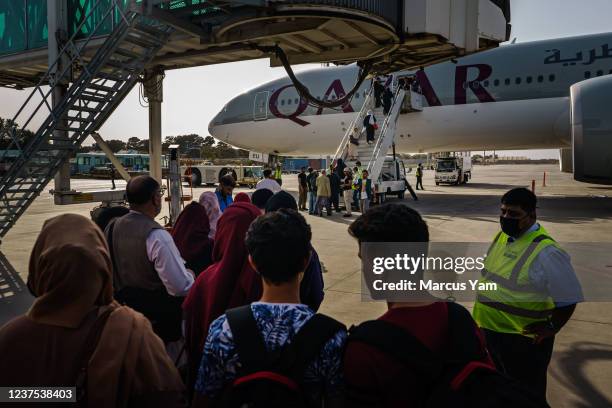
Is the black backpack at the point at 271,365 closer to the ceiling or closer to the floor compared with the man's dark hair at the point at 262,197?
closer to the floor

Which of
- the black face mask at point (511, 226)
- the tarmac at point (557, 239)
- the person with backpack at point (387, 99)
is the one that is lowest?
the tarmac at point (557, 239)

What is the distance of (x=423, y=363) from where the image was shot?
5.12 feet

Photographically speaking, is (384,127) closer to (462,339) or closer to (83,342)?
(462,339)

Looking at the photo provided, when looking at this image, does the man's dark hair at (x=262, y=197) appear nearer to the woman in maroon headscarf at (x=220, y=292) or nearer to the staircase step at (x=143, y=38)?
the woman in maroon headscarf at (x=220, y=292)

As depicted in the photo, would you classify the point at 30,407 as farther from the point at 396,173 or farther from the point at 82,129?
the point at 396,173

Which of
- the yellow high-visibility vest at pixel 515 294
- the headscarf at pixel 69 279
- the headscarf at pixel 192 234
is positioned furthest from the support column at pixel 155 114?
the headscarf at pixel 69 279

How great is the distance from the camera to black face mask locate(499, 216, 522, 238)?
3250mm

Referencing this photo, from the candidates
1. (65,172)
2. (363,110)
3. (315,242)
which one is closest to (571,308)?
(315,242)

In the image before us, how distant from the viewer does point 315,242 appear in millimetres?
10703

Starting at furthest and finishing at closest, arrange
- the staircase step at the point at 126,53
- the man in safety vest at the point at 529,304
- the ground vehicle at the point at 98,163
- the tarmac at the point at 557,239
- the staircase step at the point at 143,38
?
the ground vehicle at the point at 98,163
the staircase step at the point at 126,53
the staircase step at the point at 143,38
the tarmac at the point at 557,239
the man in safety vest at the point at 529,304

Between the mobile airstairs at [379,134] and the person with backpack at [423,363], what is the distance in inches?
620

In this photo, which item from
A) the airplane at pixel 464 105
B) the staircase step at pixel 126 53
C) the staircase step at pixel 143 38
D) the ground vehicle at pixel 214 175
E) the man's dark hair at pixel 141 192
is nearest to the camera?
the man's dark hair at pixel 141 192

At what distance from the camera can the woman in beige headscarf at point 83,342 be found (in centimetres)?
157

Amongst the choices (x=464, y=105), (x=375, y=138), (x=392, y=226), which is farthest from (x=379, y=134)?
(x=392, y=226)
